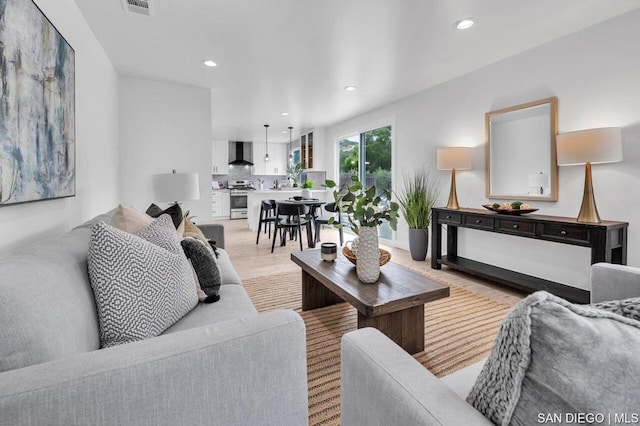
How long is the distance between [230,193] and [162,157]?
503 centimetres

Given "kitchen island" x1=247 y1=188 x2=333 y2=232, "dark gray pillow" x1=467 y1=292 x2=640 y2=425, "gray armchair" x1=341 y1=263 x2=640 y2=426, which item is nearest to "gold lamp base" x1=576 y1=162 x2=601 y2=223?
"gray armchair" x1=341 y1=263 x2=640 y2=426

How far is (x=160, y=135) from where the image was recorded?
3.90 metres

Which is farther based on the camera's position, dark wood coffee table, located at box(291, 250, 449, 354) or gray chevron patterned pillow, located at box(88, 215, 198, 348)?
dark wood coffee table, located at box(291, 250, 449, 354)

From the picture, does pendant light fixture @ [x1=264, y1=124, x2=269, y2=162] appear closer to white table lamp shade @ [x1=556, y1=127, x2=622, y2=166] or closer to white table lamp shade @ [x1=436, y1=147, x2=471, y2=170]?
white table lamp shade @ [x1=436, y1=147, x2=471, y2=170]

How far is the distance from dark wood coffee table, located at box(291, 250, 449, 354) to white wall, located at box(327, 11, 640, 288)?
190 centimetres

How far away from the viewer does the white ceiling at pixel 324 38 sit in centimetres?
224

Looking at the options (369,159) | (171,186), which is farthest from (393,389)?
(369,159)

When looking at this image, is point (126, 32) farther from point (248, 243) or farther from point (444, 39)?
point (248, 243)

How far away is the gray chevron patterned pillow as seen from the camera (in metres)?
0.97

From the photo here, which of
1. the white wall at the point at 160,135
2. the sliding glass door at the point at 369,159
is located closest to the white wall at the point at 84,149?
the white wall at the point at 160,135

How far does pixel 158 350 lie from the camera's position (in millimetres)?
686

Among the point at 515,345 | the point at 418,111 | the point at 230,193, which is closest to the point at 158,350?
the point at 515,345

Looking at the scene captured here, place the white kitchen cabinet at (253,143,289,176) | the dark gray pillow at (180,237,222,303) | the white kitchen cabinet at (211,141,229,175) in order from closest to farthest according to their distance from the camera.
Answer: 1. the dark gray pillow at (180,237,222,303)
2. the white kitchen cabinet at (211,141,229,175)
3. the white kitchen cabinet at (253,143,289,176)

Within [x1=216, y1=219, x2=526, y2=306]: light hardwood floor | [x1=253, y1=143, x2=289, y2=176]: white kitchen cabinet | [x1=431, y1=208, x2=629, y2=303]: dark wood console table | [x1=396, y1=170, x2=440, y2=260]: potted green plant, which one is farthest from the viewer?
[x1=253, y1=143, x2=289, y2=176]: white kitchen cabinet
